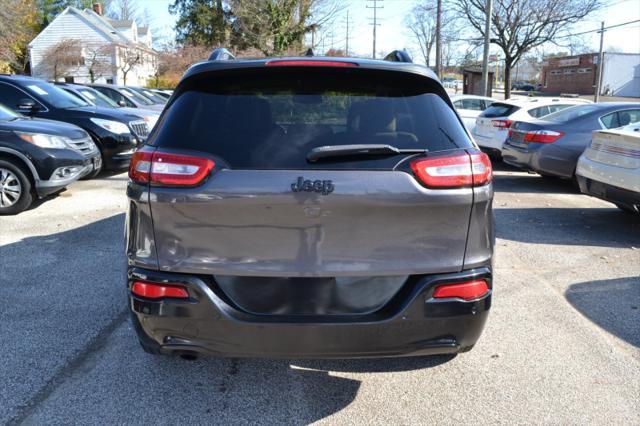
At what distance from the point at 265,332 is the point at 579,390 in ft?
6.48

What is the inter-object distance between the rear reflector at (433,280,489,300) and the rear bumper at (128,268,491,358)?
0.02m

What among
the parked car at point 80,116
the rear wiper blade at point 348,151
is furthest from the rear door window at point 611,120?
the parked car at point 80,116

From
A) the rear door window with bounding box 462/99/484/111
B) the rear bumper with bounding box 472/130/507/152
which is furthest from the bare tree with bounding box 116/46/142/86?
the rear bumper with bounding box 472/130/507/152

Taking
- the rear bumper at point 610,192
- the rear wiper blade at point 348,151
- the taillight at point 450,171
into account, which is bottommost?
the rear bumper at point 610,192

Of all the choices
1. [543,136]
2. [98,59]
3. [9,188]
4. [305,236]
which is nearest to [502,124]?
[543,136]

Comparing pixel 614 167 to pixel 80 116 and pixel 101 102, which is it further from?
pixel 101 102

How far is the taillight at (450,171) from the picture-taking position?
244 centimetres

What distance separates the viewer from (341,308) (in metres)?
2.49

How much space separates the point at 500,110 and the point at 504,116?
41 cm

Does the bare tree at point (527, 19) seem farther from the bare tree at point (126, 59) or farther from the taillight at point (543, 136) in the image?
the bare tree at point (126, 59)

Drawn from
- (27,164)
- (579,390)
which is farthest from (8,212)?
(579,390)

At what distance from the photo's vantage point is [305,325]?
2420mm

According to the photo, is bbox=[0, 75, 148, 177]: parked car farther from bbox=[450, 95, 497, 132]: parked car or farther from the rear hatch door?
bbox=[450, 95, 497, 132]: parked car

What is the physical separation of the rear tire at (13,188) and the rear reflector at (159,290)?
5.74 meters
